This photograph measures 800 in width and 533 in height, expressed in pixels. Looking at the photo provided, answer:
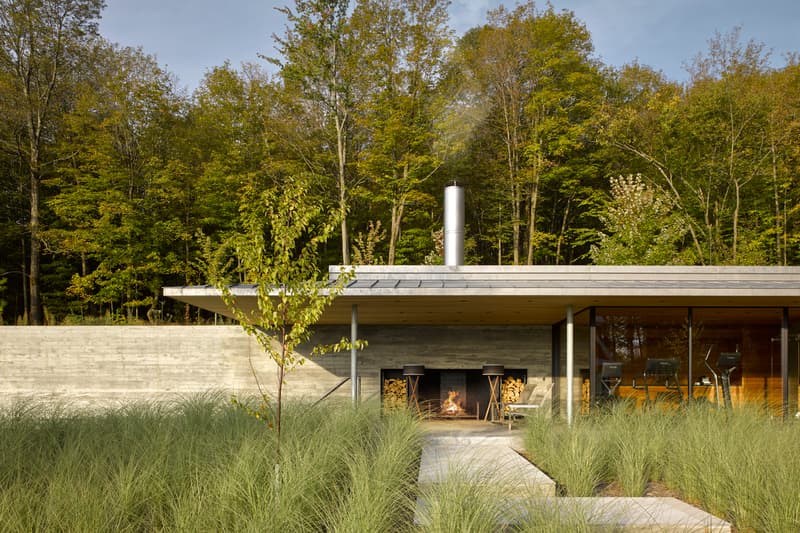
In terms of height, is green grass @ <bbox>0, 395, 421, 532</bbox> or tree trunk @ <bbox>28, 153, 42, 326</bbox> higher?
tree trunk @ <bbox>28, 153, 42, 326</bbox>

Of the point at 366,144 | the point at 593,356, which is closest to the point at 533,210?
the point at 366,144

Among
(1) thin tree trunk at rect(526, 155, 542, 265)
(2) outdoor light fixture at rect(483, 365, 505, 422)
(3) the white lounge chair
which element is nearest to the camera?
(3) the white lounge chair

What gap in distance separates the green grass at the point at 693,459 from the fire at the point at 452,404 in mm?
6227

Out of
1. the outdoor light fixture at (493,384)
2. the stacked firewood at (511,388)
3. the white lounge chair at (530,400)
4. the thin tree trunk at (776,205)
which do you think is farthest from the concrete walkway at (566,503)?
the thin tree trunk at (776,205)

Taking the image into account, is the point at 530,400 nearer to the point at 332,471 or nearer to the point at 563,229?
the point at 332,471

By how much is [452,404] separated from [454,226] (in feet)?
13.7

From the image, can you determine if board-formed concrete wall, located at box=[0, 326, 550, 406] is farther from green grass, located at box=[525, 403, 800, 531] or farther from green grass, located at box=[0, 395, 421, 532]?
green grass, located at box=[0, 395, 421, 532]

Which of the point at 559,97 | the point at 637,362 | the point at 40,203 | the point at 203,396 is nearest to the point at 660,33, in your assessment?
the point at 559,97

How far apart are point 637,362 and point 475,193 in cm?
1368

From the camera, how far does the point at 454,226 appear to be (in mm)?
12227

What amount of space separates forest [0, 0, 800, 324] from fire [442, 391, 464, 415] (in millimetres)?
5570

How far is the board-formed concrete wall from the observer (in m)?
14.1

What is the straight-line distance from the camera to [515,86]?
21016 millimetres

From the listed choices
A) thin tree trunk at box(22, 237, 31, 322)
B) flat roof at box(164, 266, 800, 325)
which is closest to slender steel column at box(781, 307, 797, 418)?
flat roof at box(164, 266, 800, 325)
